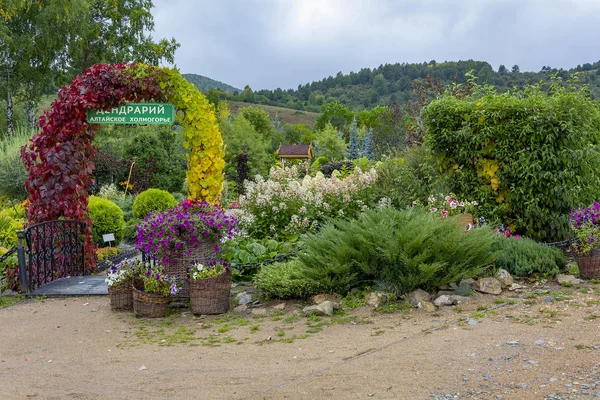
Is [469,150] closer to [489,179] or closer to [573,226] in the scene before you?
[489,179]

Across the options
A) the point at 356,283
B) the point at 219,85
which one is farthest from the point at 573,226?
the point at 219,85

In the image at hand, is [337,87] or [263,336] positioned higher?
[337,87]

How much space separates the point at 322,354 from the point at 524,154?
4.99m

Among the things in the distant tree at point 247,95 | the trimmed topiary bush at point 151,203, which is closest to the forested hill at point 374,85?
the distant tree at point 247,95

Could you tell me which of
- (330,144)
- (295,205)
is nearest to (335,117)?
(330,144)

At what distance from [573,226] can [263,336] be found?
12.8ft

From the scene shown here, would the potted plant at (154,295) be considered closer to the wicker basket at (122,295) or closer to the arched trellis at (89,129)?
the wicker basket at (122,295)

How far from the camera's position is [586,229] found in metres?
6.34

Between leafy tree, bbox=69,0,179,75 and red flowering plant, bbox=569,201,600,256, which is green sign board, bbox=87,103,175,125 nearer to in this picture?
red flowering plant, bbox=569,201,600,256

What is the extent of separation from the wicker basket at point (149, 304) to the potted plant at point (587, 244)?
4.54m

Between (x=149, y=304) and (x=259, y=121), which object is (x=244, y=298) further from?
(x=259, y=121)

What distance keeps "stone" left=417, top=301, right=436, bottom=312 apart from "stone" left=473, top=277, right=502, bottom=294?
68cm

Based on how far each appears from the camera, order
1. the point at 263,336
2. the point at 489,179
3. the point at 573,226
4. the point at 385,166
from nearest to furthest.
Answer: the point at 263,336 → the point at 573,226 → the point at 489,179 → the point at 385,166

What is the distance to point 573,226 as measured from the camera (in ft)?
21.6
